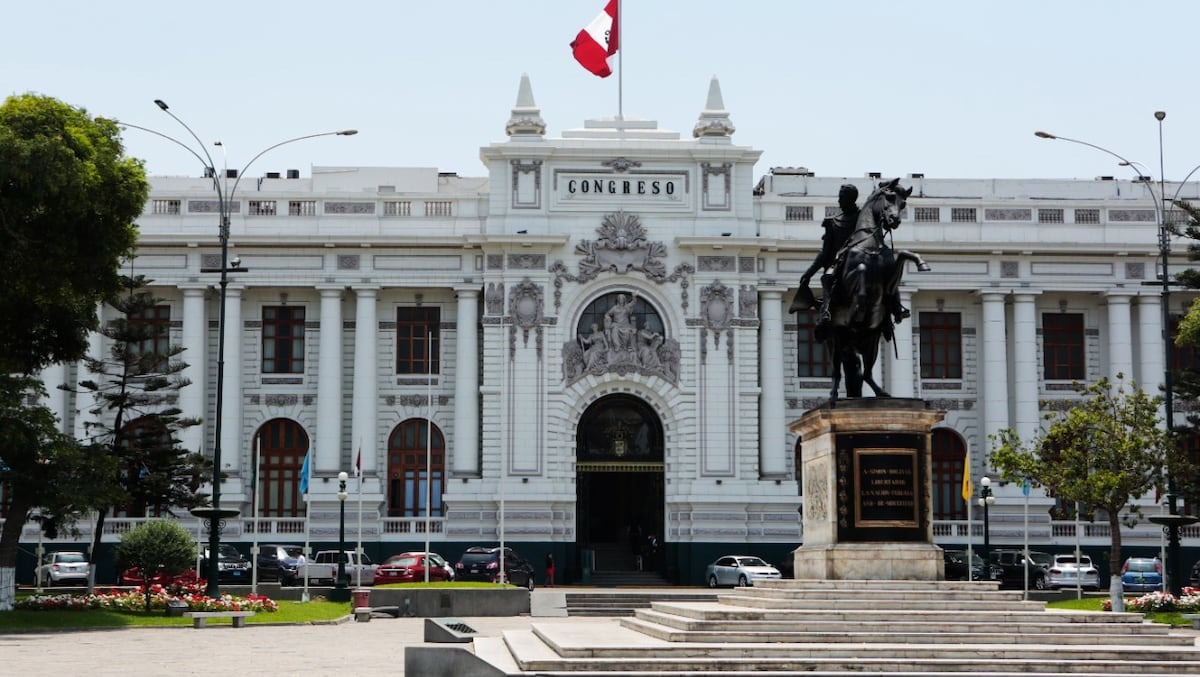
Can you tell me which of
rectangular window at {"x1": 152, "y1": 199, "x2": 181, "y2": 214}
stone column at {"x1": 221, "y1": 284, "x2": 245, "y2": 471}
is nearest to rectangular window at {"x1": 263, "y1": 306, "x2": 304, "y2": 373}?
stone column at {"x1": 221, "y1": 284, "x2": 245, "y2": 471}

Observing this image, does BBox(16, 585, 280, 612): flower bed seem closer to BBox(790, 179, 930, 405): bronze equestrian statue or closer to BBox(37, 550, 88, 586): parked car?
BBox(37, 550, 88, 586): parked car

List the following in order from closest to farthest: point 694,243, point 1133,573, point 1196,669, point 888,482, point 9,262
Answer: point 1196,669 < point 888,482 < point 9,262 < point 1133,573 < point 694,243

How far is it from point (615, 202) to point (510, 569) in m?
14.6

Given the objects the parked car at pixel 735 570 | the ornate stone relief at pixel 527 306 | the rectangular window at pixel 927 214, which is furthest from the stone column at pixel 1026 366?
the ornate stone relief at pixel 527 306

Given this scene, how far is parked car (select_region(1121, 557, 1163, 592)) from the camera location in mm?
57062

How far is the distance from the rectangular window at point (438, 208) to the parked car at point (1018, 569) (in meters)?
23.8

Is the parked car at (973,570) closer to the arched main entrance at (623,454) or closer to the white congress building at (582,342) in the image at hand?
the white congress building at (582,342)

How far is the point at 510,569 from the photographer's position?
58062 mm

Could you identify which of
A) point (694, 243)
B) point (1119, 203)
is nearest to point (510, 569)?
point (694, 243)

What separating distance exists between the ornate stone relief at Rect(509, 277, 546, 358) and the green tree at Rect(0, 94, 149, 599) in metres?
21.8

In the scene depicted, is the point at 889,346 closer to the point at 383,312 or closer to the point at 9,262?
the point at 383,312

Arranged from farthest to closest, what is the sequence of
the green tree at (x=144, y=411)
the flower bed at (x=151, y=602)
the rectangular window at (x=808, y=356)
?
the rectangular window at (x=808, y=356) → the green tree at (x=144, y=411) → the flower bed at (x=151, y=602)

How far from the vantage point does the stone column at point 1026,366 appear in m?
64.9

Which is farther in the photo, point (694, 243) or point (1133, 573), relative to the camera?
point (694, 243)
